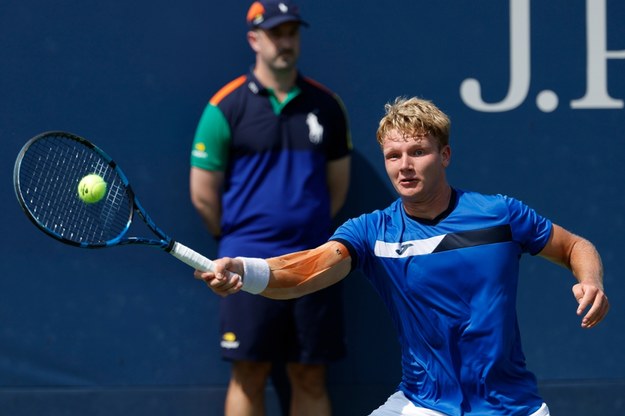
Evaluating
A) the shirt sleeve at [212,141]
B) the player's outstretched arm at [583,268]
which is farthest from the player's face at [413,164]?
the shirt sleeve at [212,141]

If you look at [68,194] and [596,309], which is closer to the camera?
[596,309]

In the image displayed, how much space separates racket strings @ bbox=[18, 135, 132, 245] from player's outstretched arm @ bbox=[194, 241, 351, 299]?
935 mm

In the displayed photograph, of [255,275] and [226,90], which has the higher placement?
[226,90]

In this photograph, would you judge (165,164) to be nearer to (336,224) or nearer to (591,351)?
(336,224)

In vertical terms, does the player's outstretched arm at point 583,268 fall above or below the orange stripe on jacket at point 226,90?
below

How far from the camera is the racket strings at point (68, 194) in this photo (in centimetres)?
471

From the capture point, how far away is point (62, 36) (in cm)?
568

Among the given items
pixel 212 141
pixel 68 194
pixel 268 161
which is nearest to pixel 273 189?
pixel 268 161

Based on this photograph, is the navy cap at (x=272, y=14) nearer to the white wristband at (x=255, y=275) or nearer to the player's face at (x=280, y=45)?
the player's face at (x=280, y=45)

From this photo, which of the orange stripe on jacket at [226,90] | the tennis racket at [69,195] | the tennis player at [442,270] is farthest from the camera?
the orange stripe on jacket at [226,90]

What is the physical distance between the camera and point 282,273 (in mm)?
3693

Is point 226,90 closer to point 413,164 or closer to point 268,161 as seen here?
point 268,161

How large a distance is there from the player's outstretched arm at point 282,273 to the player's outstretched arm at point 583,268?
679 millimetres

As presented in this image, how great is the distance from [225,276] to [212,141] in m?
1.93
